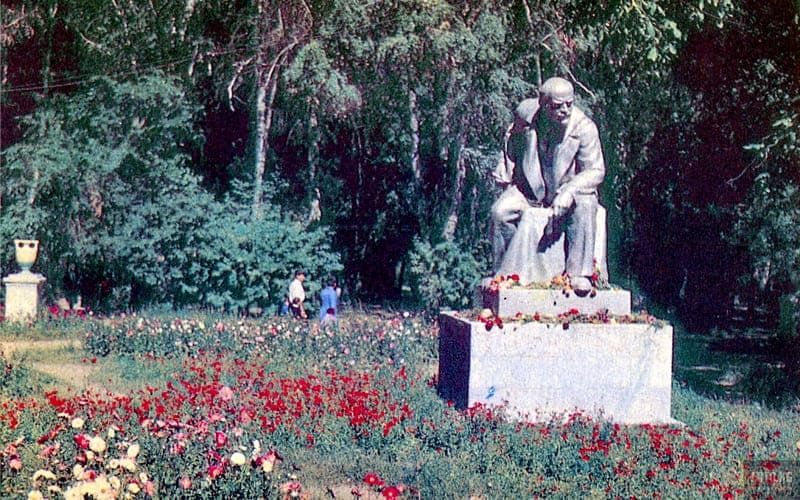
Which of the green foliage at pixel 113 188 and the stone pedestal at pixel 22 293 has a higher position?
the green foliage at pixel 113 188

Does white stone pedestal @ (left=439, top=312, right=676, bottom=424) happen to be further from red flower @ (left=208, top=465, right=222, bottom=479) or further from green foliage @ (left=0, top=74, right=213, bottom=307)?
green foliage @ (left=0, top=74, right=213, bottom=307)

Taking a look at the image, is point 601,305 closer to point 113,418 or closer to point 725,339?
point 113,418

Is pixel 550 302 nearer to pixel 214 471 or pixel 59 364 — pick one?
pixel 214 471

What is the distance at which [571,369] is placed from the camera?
9.57 meters

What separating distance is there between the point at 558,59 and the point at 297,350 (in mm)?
9741

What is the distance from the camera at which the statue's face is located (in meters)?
10.3

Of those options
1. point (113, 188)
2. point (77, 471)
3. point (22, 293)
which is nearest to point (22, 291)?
point (22, 293)

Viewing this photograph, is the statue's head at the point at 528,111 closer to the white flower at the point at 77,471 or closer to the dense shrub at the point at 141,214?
the white flower at the point at 77,471

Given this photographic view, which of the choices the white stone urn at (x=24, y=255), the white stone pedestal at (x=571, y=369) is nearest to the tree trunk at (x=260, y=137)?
the white stone urn at (x=24, y=255)

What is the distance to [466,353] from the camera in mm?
9594

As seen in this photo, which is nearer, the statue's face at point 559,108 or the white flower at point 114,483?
the white flower at point 114,483

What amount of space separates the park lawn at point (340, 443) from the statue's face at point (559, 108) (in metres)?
2.92

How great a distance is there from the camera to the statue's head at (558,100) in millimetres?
10297

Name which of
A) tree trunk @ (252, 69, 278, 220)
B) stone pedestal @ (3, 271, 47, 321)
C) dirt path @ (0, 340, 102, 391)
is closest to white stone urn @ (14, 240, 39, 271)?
stone pedestal @ (3, 271, 47, 321)
